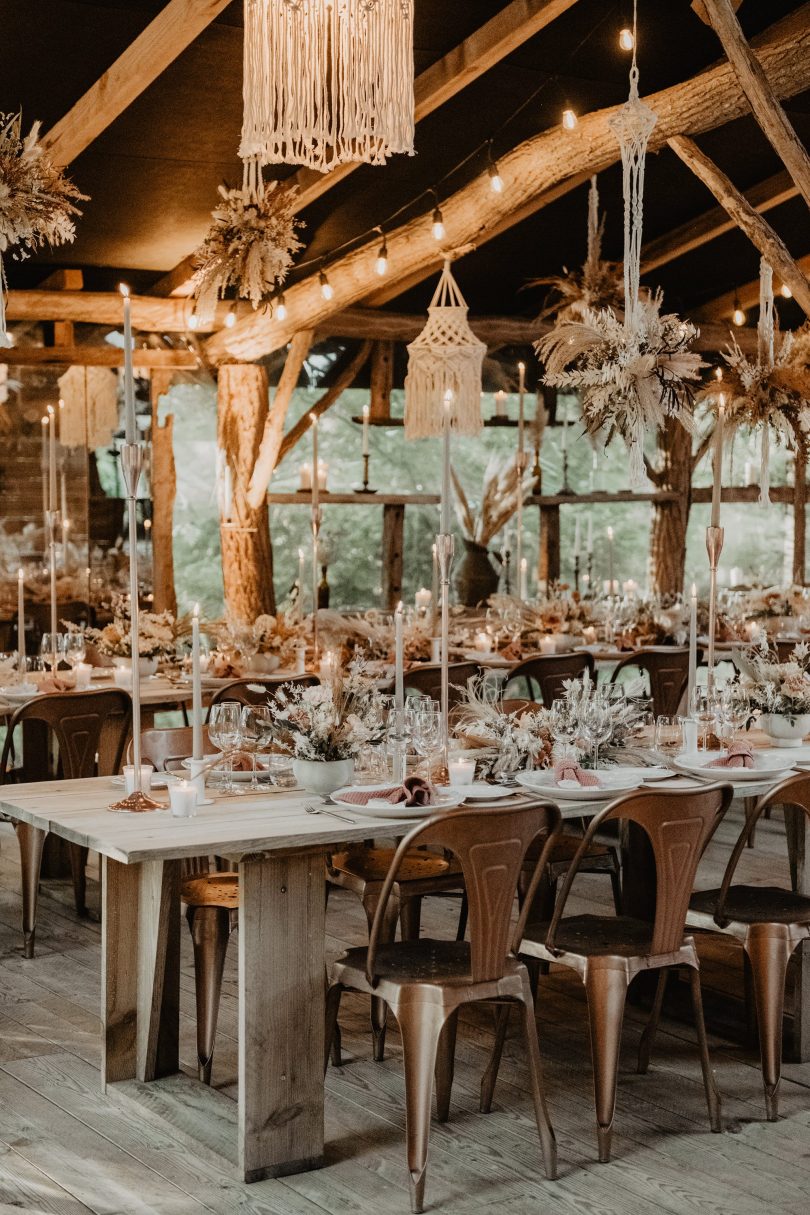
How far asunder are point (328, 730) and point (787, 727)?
170cm

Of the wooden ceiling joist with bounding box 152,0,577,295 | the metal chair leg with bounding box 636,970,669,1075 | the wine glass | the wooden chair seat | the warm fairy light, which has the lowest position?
the metal chair leg with bounding box 636,970,669,1075

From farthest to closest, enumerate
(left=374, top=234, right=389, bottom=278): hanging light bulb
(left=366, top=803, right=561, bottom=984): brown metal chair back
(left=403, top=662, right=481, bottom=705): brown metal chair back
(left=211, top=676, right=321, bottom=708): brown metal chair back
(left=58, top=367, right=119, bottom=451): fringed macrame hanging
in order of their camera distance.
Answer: (left=58, top=367, right=119, bottom=451): fringed macrame hanging → (left=374, top=234, right=389, bottom=278): hanging light bulb → (left=403, top=662, right=481, bottom=705): brown metal chair back → (left=211, top=676, right=321, bottom=708): brown metal chair back → (left=366, top=803, right=561, bottom=984): brown metal chair back

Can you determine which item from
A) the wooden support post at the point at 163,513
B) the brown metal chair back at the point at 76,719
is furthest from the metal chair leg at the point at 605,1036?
the wooden support post at the point at 163,513

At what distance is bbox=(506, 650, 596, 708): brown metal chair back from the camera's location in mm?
7242

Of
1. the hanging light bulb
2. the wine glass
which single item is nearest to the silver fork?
the wine glass

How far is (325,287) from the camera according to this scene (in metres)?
8.70

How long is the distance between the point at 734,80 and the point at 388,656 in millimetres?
3280

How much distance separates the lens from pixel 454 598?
12156 millimetres

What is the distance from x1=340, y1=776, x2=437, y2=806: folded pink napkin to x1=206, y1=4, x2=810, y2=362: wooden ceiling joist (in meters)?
3.83

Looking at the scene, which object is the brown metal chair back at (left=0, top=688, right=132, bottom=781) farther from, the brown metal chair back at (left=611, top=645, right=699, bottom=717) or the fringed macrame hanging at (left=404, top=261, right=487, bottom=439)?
the fringed macrame hanging at (left=404, top=261, right=487, bottom=439)

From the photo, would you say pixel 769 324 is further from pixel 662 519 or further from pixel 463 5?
pixel 662 519

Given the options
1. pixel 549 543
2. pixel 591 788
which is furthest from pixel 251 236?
pixel 549 543

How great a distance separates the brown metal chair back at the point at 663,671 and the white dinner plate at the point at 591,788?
127 inches

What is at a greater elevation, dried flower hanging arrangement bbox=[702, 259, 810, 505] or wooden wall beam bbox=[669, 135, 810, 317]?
wooden wall beam bbox=[669, 135, 810, 317]
